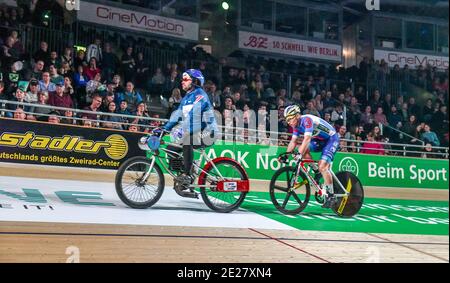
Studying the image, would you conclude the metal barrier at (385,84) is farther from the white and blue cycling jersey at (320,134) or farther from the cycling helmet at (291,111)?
the cycling helmet at (291,111)

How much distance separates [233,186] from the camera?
3.06m

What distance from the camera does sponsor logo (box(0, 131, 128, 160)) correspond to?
2.71m

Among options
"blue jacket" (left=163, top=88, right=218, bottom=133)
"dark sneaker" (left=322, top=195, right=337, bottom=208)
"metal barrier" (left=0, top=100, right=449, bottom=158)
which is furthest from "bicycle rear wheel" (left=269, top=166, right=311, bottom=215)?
"blue jacket" (left=163, top=88, right=218, bottom=133)

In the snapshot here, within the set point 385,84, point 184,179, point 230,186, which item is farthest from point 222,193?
point 385,84

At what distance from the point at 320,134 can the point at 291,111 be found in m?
0.30

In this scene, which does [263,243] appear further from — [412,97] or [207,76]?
[412,97]

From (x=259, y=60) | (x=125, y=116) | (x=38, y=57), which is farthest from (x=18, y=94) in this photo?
(x=259, y=60)

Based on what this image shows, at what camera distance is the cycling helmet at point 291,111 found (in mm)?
3158

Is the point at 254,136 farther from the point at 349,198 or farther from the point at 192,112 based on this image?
the point at 349,198

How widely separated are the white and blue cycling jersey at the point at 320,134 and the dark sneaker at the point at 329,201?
0.29 m

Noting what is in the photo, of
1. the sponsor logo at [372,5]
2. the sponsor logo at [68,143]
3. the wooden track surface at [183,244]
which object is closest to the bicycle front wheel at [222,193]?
the wooden track surface at [183,244]

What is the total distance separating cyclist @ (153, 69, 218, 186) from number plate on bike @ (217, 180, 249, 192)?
0.72ft

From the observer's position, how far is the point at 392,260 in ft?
8.87
